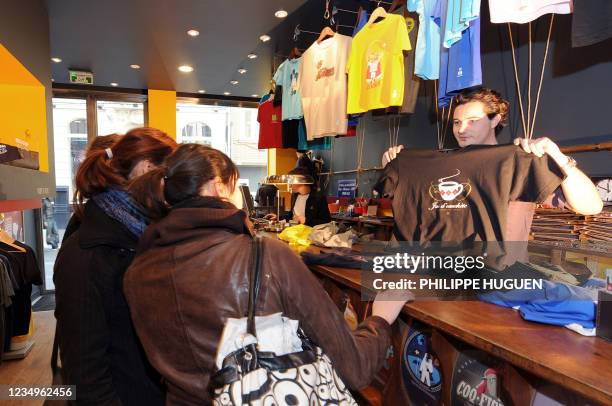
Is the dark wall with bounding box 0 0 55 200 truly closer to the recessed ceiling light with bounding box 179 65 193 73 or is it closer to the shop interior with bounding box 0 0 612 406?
the shop interior with bounding box 0 0 612 406

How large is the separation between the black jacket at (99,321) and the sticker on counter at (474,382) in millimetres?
999

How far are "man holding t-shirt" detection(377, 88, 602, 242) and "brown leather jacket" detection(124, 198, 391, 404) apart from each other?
79 centimetres

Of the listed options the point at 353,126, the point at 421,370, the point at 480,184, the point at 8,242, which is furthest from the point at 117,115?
the point at 421,370

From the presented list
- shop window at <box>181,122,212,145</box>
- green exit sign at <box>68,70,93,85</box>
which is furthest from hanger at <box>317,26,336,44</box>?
shop window at <box>181,122,212,145</box>

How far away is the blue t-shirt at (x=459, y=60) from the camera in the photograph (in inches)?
Answer: 68.1

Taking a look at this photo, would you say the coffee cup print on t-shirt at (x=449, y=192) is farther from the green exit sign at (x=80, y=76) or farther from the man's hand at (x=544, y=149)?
the green exit sign at (x=80, y=76)

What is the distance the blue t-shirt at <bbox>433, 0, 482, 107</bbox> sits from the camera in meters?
1.73

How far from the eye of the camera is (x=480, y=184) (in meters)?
1.45

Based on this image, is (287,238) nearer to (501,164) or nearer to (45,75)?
(501,164)

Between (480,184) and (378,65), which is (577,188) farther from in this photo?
(378,65)

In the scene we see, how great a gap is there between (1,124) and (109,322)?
2347 millimetres

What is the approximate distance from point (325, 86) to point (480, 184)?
5.42 ft

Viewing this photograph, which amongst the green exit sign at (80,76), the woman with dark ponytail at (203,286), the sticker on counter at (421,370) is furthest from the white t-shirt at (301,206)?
the green exit sign at (80,76)

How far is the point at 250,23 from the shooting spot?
349cm
